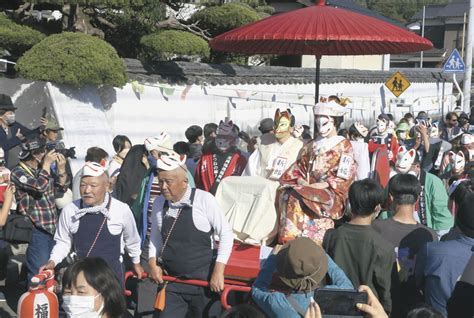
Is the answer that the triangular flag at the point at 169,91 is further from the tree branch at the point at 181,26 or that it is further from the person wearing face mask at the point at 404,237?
the person wearing face mask at the point at 404,237

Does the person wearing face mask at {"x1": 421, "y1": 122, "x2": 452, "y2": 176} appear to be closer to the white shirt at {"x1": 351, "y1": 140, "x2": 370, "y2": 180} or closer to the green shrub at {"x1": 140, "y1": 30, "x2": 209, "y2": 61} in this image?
the white shirt at {"x1": 351, "y1": 140, "x2": 370, "y2": 180}

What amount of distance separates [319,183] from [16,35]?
658 centimetres

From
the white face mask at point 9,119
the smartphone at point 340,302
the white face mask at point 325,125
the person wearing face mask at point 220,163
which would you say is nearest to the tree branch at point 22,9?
the white face mask at point 9,119

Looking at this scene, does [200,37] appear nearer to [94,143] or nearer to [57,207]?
[94,143]

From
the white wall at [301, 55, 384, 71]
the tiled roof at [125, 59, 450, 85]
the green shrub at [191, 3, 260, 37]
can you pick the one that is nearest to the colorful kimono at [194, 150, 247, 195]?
the tiled roof at [125, 59, 450, 85]

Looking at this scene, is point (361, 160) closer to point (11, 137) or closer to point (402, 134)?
point (402, 134)

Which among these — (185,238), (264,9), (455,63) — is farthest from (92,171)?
(455,63)

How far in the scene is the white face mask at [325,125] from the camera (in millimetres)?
5996

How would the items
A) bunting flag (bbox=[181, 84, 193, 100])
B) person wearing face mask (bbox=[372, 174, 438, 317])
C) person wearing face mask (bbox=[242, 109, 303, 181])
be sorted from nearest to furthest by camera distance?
person wearing face mask (bbox=[372, 174, 438, 317]), person wearing face mask (bbox=[242, 109, 303, 181]), bunting flag (bbox=[181, 84, 193, 100])

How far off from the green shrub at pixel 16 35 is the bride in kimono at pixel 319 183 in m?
6.13

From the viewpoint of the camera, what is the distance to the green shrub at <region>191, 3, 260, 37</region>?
43.6 feet

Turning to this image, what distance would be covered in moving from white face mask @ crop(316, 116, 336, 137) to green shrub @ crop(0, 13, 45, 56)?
247 inches

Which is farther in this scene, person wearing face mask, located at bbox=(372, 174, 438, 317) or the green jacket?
the green jacket

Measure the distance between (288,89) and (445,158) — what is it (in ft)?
29.0
